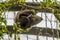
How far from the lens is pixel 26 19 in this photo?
205 centimetres

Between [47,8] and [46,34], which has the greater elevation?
[47,8]

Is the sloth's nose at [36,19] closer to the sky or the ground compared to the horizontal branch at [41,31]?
closer to the sky

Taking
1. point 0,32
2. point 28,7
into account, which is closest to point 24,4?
point 28,7

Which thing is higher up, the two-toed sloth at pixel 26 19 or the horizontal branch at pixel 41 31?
the two-toed sloth at pixel 26 19

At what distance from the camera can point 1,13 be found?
1.92 metres

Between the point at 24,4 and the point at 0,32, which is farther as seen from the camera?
the point at 24,4

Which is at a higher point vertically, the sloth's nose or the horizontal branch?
the sloth's nose

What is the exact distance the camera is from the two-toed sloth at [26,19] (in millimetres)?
2039

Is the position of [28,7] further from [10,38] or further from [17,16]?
[10,38]

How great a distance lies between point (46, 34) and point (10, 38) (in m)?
0.27

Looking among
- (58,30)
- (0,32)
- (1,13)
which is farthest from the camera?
(58,30)

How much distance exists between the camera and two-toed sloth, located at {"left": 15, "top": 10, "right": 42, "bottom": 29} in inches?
80.3

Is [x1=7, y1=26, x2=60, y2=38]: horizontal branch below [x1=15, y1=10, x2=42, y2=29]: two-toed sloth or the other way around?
below

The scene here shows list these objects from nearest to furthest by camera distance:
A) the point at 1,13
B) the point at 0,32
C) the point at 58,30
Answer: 1. the point at 0,32
2. the point at 1,13
3. the point at 58,30
